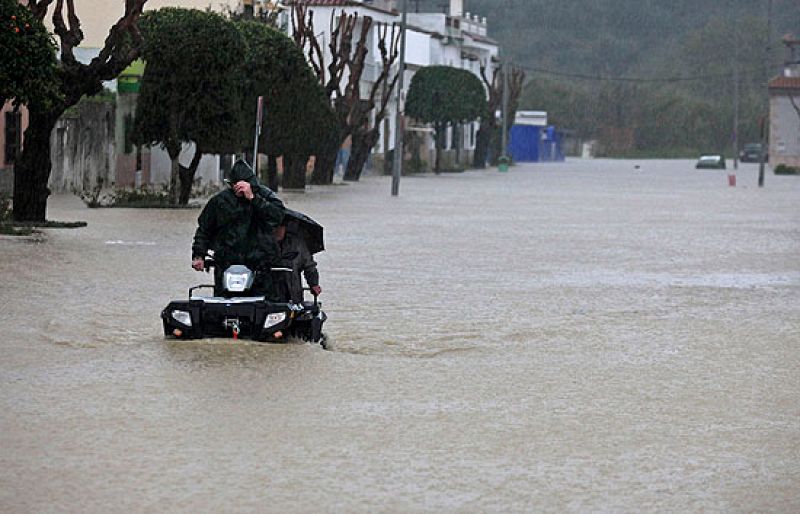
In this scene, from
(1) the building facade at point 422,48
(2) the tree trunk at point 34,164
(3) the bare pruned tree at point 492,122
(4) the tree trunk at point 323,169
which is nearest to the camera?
(2) the tree trunk at point 34,164

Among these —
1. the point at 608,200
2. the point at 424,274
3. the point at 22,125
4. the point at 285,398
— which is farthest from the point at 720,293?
the point at 608,200

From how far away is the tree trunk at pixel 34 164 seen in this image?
29.5m

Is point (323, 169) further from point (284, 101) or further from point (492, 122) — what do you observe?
point (492, 122)

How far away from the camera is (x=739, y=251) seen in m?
28.3

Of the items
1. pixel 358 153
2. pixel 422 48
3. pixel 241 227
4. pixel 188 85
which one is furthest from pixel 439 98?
pixel 241 227

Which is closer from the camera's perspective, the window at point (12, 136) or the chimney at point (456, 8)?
the window at point (12, 136)

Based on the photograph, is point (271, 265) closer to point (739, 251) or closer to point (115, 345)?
point (115, 345)

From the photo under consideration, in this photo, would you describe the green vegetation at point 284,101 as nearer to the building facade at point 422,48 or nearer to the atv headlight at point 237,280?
the building facade at point 422,48

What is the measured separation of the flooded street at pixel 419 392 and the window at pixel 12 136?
18.7 metres

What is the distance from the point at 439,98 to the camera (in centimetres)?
9350

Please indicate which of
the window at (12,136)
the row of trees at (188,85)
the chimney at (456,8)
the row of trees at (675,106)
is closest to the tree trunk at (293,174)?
the window at (12,136)

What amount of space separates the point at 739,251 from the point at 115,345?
51.8 ft

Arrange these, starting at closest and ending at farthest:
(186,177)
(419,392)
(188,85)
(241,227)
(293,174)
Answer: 1. (419,392)
2. (241,227)
3. (188,85)
4. (186,177)
5. (293,174)

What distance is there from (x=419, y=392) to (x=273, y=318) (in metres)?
2.26
